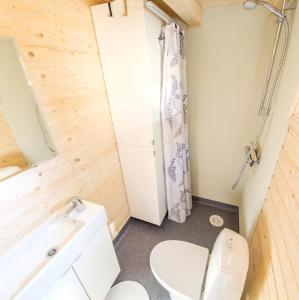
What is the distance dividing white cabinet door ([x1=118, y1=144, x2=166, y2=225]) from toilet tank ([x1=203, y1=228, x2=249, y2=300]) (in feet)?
2.76

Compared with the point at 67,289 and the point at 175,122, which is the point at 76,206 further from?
the point at 175,122

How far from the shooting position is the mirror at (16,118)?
862 mm

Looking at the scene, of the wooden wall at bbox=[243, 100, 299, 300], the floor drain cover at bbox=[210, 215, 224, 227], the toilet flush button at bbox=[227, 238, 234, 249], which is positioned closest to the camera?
the wooden wall at bbox=[243, 100, 299, 300]

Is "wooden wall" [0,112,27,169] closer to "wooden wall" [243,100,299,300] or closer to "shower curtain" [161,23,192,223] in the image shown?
"shower curtain" [161,23,192,223]

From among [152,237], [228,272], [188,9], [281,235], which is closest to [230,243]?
[228,272]

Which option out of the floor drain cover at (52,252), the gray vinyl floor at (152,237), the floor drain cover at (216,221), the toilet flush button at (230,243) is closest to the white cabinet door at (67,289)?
the floor drain cover at (52,252)

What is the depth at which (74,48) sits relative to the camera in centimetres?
114

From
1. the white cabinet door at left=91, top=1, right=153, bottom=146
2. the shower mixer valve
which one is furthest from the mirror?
the shower mixer valve

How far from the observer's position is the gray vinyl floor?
1.54 meters

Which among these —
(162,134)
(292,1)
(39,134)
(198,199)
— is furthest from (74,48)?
(198,199)

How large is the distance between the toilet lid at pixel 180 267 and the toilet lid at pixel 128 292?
1.37 ft

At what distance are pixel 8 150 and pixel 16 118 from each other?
0.57ft

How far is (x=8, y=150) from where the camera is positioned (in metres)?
0.90

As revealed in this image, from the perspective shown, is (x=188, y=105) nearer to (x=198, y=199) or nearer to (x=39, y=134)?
(x=198, y=199)
